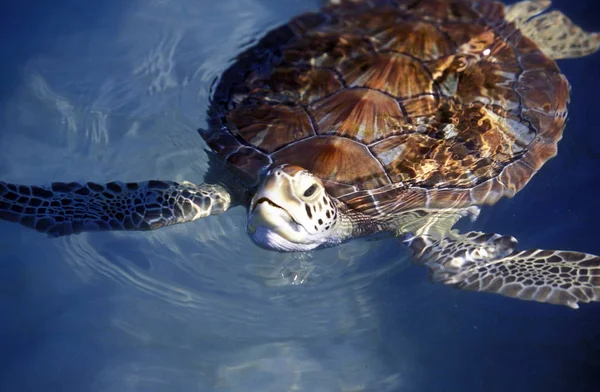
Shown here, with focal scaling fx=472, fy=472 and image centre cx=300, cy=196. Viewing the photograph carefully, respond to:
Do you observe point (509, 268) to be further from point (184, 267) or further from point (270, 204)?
point (184, 267)

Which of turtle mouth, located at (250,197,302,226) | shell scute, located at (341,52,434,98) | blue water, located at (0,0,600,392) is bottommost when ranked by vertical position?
blue water, located at (0,0,600,392)

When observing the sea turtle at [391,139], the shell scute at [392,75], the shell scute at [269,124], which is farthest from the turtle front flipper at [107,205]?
the shell scute at [392,75]

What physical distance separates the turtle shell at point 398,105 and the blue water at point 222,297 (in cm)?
82

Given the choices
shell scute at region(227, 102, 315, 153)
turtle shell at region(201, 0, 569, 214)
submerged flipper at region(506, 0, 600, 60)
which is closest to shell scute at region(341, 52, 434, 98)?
turtle shell at region(201, 0, 569, 214)

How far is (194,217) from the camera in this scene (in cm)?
420

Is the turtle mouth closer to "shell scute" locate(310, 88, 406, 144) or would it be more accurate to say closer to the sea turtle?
the sea turtle

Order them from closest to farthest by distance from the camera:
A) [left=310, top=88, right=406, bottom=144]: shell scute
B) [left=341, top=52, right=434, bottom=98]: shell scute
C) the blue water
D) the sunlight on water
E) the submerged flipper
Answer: [left=310, top=88, right=406, bottom=144]: shell scute < [left=341, top=52, right=434, bottom=98]: shell scute < the blue water < the sunlight on water < the submerged flipper

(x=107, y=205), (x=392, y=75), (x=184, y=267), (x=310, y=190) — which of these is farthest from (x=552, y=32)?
(x=107, y=205)

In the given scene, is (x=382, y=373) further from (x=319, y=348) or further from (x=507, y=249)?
(x=507, y=249)

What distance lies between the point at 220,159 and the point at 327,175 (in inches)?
44.3

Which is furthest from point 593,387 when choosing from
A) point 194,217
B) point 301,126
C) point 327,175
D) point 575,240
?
point 194,217

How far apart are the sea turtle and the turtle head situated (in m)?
0.03

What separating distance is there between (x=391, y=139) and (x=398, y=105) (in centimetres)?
29

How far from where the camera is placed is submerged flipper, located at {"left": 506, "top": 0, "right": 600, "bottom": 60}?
455 centimetres
